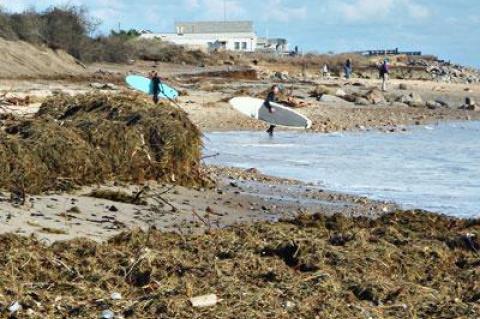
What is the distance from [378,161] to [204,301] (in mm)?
14386

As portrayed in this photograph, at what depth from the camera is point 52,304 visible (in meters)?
6.05

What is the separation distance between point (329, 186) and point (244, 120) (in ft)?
40.6

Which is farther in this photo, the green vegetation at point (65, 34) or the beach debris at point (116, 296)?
the green vegetation at point (65, 34)

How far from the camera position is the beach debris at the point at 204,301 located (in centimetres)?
623

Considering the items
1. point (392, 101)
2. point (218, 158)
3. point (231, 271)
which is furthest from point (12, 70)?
point (231, 271)

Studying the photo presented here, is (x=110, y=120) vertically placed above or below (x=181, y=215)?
above

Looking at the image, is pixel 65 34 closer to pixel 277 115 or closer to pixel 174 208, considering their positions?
pixel 277 115

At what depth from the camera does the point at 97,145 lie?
1238 cm

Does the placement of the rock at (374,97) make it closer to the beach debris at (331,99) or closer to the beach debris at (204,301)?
the beach debris at (331,99)

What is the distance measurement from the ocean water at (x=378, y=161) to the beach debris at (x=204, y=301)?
702cm

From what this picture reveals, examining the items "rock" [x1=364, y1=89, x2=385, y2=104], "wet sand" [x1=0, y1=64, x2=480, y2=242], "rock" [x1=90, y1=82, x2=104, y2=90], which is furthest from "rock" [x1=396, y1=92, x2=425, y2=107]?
"wet sand" [x1=0, y1=64, x2=480, y2=242]

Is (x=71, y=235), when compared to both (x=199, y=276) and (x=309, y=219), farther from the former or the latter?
(x=309, y=219)

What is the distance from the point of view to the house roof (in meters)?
113

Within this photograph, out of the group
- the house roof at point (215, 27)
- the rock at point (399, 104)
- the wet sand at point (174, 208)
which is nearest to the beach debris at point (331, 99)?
the rock at point (399, 104)
